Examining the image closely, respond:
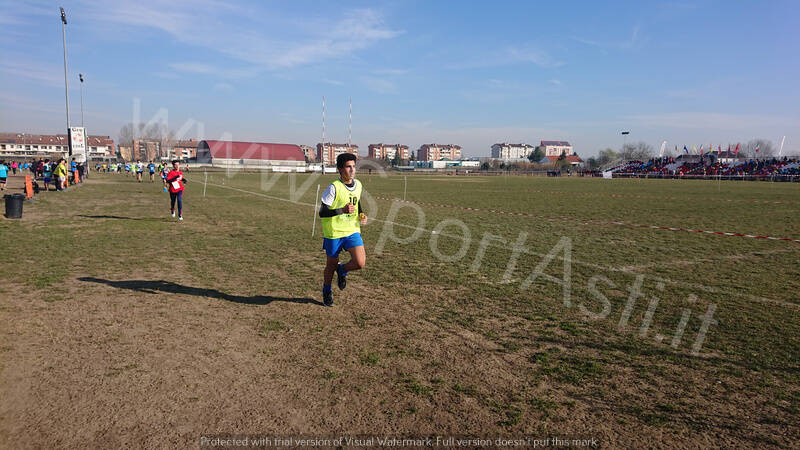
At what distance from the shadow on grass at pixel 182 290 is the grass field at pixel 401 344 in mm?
47

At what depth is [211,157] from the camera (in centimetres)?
9325

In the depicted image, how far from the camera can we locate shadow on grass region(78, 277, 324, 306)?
259 inches

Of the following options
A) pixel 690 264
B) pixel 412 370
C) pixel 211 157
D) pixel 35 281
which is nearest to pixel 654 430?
pixel 412 370

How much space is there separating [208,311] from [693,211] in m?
21.2

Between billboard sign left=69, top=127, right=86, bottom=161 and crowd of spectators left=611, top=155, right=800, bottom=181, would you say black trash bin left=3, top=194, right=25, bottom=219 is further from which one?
crowd of spectators left=611, top=155, right=800, bottom=181

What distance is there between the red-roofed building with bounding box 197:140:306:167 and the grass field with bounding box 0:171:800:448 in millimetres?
82005

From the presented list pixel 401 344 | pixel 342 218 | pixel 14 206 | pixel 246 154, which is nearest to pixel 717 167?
pixel 342 218

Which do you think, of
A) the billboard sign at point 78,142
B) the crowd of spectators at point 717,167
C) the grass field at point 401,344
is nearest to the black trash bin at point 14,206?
the grass field at point 401,344

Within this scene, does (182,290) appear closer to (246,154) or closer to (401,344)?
(401,344)

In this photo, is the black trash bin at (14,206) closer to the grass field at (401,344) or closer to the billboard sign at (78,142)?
the grass field at (401,344)

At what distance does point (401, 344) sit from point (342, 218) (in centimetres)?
201

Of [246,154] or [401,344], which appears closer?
[401,344]

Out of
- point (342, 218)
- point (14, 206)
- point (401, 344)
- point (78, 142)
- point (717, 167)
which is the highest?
point (717, 167)

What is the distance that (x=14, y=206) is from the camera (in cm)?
1399
